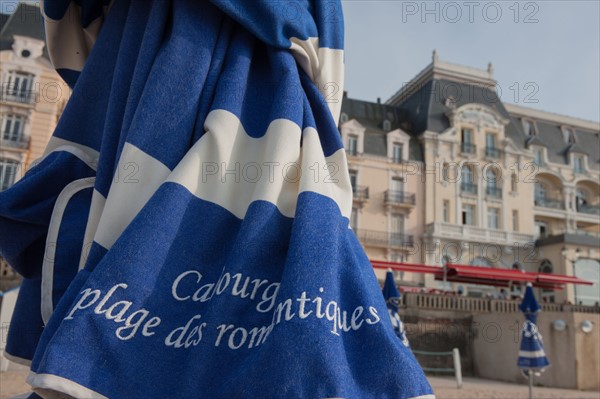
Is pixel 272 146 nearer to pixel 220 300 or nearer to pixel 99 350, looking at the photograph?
pixel 220 300

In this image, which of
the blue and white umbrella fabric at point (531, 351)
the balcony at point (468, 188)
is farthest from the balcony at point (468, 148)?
the blue and white umbrella fabric at point (531, 351)

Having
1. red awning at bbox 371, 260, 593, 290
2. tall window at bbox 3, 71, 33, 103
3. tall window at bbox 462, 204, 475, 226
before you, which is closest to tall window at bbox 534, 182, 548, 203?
tall window at bbox 462, 204, 475, 226

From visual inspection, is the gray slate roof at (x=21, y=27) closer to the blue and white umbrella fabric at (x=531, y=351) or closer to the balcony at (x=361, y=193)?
the balcony at (x=361, y=193)

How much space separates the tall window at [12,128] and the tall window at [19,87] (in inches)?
30.3

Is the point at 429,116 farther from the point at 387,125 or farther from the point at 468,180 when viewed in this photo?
the point at 468,180

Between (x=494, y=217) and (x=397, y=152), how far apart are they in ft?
19.8

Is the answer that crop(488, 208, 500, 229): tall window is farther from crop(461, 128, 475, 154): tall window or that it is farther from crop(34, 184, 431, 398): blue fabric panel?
crop(34, 184, 431, 398): blue fabric panel

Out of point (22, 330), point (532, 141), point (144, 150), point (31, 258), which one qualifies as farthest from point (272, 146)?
point (532, 141)

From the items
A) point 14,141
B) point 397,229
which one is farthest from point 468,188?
point 14,141

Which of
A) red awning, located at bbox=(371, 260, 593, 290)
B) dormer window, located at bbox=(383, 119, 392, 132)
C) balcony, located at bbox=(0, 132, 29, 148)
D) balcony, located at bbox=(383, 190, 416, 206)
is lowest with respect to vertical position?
red awning, located at bbox=(371, 260, 593, 290)

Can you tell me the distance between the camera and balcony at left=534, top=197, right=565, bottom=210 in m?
28.3

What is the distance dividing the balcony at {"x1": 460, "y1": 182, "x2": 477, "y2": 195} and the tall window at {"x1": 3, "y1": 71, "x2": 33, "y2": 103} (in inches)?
794

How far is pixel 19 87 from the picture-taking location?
21172 millimetres

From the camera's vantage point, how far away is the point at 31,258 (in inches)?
50.3
